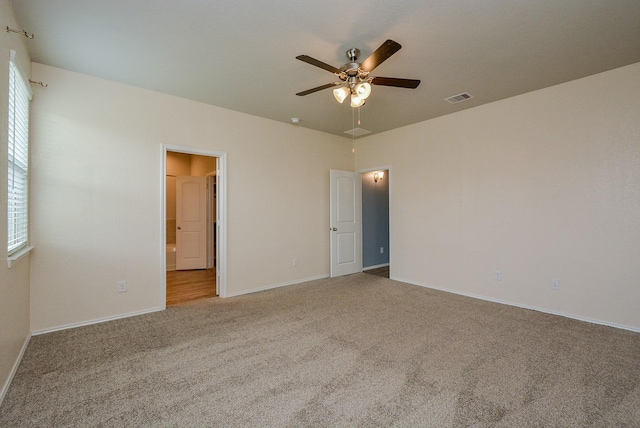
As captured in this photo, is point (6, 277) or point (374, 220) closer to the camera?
point (6, 277)

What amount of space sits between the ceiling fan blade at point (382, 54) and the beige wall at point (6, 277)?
2.46 meters

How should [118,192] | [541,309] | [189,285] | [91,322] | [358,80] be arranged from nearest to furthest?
1. [358,80]
2. [91,322]
3. [118,192]
4. [541,309]
5. [189,285]

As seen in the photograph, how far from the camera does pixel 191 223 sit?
6.23m

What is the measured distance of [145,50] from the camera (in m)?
2.67

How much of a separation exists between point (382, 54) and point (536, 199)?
2772 mm

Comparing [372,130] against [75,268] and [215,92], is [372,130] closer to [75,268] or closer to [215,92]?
[215,92]

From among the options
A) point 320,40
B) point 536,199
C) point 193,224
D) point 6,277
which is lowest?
point 6,277

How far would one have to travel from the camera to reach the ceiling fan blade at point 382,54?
1.99 metres

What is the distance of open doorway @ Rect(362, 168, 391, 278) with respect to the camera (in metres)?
6.15

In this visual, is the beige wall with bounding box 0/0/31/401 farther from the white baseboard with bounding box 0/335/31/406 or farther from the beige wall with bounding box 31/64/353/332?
the beige wall with bounding box 31/64/353/332

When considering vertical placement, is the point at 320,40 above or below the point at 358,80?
above

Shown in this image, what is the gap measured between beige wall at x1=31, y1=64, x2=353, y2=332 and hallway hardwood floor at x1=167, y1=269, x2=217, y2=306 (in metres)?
0.47

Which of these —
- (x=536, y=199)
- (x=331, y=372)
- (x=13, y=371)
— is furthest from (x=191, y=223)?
(x=536, y=199)

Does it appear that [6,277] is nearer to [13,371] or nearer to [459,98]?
[13,371]
